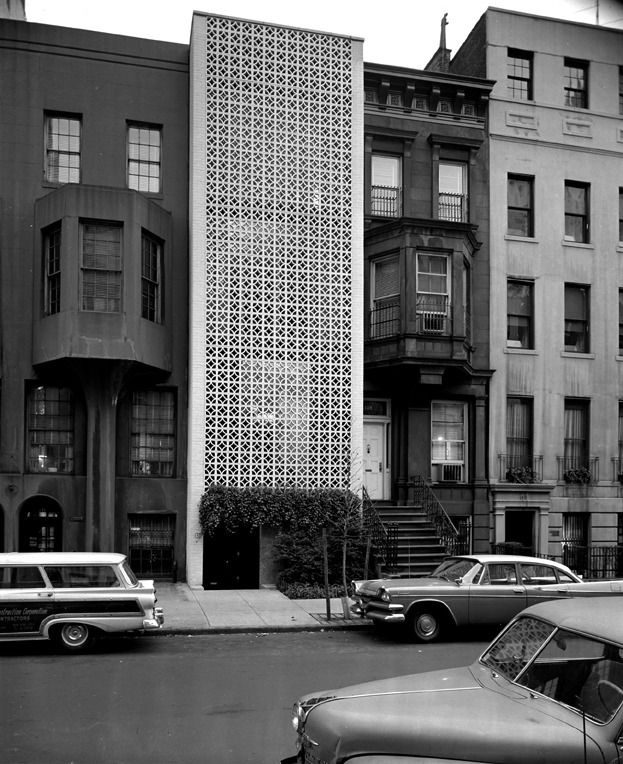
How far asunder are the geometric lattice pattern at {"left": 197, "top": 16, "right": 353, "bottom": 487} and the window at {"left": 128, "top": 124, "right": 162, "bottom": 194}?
4.68 ft

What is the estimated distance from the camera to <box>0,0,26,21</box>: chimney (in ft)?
66.2

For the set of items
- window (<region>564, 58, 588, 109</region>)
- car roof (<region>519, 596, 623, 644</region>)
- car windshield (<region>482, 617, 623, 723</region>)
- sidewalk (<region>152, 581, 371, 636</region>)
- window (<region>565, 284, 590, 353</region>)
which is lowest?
sidewalk (<region>152, 581, 371, 636</region>)

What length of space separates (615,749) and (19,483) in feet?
55.8

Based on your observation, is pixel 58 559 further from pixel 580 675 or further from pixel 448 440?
pixel 448 440

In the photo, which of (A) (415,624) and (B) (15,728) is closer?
(B) (15,728)

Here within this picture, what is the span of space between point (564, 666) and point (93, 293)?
15604 mm

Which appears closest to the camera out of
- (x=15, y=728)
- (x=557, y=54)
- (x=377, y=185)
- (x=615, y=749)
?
(x=615, y=749)

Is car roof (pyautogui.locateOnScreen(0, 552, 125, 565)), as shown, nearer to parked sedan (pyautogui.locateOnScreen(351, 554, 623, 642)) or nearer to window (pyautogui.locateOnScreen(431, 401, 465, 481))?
parked sedan (pyautogui.locateOnScreen(351, 554, 623, 642))

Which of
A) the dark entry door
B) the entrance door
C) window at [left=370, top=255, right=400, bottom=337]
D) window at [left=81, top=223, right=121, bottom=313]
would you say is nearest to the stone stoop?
the entrance door

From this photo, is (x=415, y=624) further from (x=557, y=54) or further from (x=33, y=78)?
(x=557, y=54)

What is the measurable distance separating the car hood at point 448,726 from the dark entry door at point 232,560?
49.2ft

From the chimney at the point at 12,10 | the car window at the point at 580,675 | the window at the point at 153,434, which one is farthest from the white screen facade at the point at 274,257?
the car window at the point at 580,675

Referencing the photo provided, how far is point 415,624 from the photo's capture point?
13375 mm

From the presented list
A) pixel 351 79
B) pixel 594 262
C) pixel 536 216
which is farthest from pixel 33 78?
pixel 594 262
